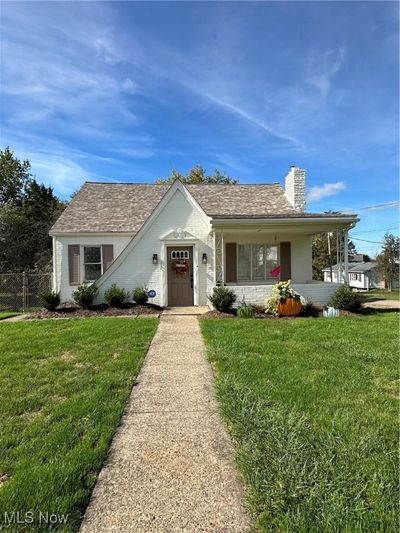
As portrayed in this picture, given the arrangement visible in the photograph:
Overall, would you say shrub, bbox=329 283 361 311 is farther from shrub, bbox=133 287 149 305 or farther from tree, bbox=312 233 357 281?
tree, bbox=312 233 357 281

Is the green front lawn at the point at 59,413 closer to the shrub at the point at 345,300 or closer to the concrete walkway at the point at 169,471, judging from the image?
the concrete walkway at the point at 169,471

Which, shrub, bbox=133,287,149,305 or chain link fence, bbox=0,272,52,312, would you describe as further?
chain link fence, bbox=0,272,52,312

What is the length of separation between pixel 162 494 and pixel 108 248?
12601 millimetres

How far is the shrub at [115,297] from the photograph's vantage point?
12.2m

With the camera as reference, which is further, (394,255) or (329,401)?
(394,255)

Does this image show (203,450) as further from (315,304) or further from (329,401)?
(315,304)

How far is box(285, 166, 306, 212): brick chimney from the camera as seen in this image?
14.7m

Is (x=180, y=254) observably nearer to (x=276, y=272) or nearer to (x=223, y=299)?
(x=223, y=299)

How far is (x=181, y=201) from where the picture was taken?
13281mm

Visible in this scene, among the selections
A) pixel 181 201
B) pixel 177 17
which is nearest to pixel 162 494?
pixel 177 17

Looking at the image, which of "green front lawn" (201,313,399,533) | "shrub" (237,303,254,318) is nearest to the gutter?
"shrub" (237,303,254,318)

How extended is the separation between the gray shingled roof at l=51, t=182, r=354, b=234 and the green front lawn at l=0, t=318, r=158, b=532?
7.45 m

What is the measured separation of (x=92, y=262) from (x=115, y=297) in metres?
2.84

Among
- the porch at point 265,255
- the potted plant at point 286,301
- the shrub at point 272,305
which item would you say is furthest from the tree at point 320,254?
the shrub at point 272,305
